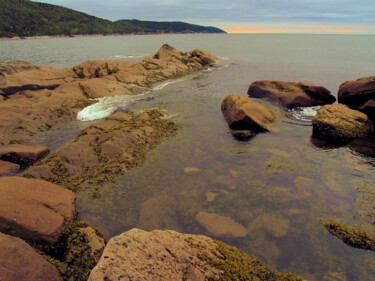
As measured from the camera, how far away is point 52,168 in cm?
848

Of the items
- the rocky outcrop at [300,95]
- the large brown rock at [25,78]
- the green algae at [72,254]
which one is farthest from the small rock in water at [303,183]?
the large brown rock at [25,78]

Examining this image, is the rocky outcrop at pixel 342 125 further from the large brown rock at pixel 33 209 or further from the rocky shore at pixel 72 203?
the large brown rock at pixel 33 209

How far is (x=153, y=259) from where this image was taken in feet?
12.6

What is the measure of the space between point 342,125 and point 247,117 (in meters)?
4.94

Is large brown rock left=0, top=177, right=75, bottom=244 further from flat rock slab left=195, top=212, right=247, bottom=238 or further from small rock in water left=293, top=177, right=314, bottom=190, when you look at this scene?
small rock in water left=293, top=177, right=314, bottom=190

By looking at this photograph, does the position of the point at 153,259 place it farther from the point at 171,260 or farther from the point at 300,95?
the point at 300,95

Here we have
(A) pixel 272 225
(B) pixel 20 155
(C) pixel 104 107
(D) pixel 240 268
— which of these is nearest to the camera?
(D) pixel 240 268

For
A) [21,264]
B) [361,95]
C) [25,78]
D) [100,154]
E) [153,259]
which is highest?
[361,95]

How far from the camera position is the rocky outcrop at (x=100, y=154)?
329 inches

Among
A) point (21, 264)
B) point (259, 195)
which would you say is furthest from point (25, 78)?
point (259, 195)

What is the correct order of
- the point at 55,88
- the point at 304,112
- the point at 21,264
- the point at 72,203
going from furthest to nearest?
the point at 55,88
the point at 304,112
the point at 72,203
the point at 21,264

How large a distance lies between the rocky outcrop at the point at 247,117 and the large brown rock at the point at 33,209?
30.9 ft

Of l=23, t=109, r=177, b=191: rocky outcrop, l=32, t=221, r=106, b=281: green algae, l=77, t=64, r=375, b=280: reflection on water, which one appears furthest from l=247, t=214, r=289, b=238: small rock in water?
l=23, t=109, r=177, b=191: rocky outcrop

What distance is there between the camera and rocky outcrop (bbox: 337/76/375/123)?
12793 mm
